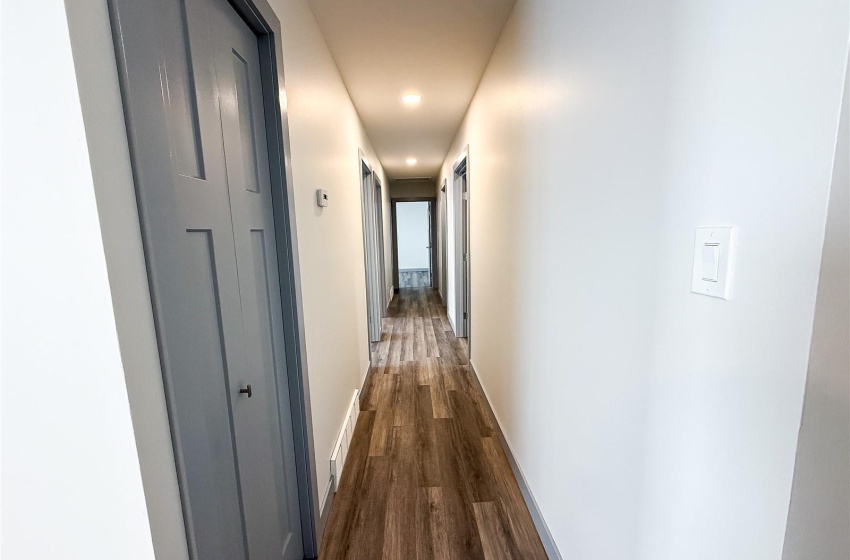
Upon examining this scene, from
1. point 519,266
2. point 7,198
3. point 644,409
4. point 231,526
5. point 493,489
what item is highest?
point 7,198

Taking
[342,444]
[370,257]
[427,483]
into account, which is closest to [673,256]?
[427,483]

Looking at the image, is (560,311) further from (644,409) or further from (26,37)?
(26,37)

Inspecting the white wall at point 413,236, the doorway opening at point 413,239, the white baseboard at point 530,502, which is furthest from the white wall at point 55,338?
the white wall at point 413,236

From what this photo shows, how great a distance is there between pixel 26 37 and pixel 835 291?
1.09 meters

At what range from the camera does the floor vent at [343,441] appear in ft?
5.62

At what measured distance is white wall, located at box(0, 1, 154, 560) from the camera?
47cm

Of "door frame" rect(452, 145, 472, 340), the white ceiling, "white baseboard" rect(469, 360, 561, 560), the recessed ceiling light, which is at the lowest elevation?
"white baseboard" rect(469, 360, 561, 560)

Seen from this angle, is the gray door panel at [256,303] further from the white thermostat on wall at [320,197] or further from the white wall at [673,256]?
the white wall at [673,256]

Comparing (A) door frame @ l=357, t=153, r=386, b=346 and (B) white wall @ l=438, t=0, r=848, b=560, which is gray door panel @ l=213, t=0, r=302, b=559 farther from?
(A) door frame @ l=357, t=153, r=386, b=346

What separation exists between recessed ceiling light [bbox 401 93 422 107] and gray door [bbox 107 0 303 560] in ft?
5.92

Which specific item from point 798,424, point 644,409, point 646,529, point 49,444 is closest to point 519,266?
point 644,409

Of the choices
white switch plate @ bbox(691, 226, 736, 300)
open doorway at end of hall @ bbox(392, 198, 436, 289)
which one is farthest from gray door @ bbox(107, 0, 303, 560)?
open doorway at end of hall @ bbox(392, 198, 436, 289)

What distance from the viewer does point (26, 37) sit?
46 centimetres

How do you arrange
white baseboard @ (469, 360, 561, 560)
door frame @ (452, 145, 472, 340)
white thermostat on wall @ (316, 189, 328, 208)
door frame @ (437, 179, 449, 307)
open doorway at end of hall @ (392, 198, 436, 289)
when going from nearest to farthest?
white baseboard @ (469, 360, 561, 560) → white thermostat on wall @ (316, 189, 328, 208) → door frame @ (452, 145, 472, 340) → door frame @ (437, 179, 449, 307) → open doorway at end of hall @ (392, 198, 436, 289)
